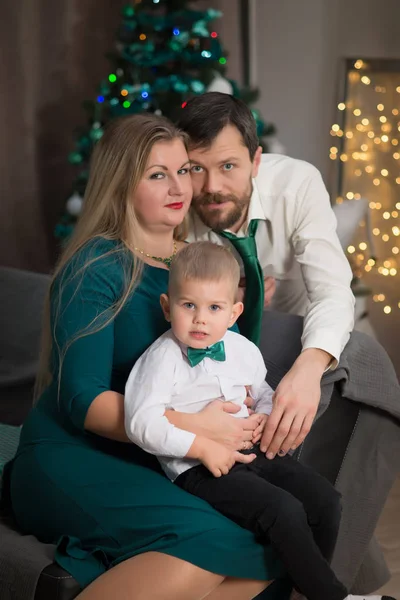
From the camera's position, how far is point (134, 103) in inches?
152

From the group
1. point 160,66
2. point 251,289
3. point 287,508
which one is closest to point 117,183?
point 251,289

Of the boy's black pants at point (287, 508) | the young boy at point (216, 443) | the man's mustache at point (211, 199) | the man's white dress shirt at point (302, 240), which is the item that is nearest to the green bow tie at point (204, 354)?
the young boy at point (216, 443)

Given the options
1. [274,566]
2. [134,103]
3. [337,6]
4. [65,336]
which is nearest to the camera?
[274,566]

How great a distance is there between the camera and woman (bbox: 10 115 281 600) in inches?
63.4

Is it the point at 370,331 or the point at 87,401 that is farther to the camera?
the point at 370,331

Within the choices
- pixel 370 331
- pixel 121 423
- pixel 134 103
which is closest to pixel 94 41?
pixel 134 103

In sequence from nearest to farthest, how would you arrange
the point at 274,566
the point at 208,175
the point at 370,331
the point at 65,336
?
the point at 274,566 < the point at 65,336 < the point at 208,175 < the point at 370,331

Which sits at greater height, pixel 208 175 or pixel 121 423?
pixel 208 175

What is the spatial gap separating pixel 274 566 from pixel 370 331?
2.66 meters

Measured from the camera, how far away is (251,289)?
2186mm

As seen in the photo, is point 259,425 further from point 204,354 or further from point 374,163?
point 374,163

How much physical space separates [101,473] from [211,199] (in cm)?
85

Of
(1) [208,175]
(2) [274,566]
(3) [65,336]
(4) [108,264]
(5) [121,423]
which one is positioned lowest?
(2) [274,566]

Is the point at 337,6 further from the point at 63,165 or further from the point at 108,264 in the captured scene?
the point at 108,264
